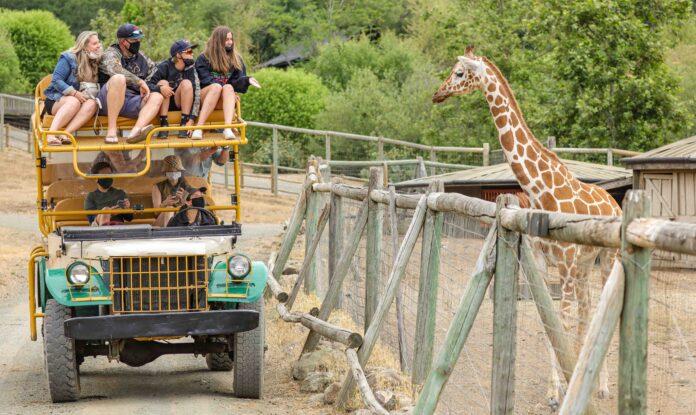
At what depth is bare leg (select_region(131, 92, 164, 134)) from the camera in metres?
9.95

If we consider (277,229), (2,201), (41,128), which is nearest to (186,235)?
(41,128)

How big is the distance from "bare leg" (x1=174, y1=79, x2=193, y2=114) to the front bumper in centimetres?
224

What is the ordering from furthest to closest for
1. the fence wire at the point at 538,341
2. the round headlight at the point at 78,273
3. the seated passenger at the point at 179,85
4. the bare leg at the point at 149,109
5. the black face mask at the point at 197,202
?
the seated passenger at the point at 179,85 → the bare leg at the point at 149,109 → the black face mask at the point at 197,202 → the round headlight at the point at 78,273 → the fence wire at the point at 538,341

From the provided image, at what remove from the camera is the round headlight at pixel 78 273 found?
8625 millimetres

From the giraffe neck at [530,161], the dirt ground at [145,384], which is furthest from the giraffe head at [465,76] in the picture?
the dirt ground at [145,384]

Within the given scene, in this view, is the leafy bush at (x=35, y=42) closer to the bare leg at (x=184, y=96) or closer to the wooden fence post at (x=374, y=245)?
the bare leg at (x=184, y=96)

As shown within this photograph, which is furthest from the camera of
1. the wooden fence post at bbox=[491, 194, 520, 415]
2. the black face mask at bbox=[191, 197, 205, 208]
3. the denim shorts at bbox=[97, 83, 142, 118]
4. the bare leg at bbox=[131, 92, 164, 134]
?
the denim shorts at bbox=[97, 83, 142, 118]

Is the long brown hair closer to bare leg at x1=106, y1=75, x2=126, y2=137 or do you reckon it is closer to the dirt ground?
bare leg at x1=106, y1=75, x2=126, y2=137

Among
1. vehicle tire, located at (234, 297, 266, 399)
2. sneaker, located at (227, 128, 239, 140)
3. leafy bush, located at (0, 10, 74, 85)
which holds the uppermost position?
leafy bush, located at (0, 10, 74, 85)

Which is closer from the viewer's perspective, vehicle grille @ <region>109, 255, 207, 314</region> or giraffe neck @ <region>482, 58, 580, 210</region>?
vehicle grille @ <region>109, 255, 207, 314</region>

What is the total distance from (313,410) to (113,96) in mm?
3202

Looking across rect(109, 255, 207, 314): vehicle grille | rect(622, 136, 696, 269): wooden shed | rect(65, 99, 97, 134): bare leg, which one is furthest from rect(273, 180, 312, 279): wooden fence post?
rect(622, 136, 696, 269): wooden shed

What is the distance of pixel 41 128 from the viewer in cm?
993

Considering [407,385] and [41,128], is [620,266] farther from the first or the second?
[41,128]
